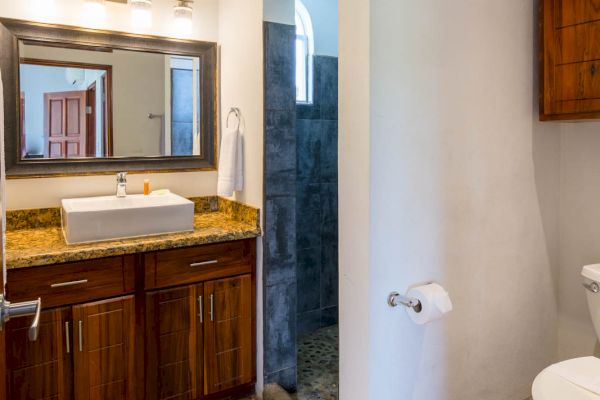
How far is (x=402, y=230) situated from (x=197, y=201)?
4.78ft

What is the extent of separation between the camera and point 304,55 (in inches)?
115

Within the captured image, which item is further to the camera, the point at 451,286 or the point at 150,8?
the point at 150,8

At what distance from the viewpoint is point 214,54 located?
2.60 metres

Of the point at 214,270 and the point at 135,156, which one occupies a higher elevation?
the point at 135,156

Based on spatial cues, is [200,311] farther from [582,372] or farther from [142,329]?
[582,372]

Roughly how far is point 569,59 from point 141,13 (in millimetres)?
1966

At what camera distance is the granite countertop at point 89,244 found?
1.78m

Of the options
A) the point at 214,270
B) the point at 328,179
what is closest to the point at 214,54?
the point at 328,179

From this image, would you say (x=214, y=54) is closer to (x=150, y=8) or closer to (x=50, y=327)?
(x=150, y=8)

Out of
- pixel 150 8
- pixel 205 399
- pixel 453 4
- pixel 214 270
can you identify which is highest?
pixel 150 8

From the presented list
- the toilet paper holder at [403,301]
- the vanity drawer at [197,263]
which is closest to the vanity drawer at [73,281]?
the vanity drawer at [197,263]

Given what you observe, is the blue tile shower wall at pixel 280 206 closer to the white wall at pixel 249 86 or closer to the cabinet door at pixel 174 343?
the white wall at pixel 249 86

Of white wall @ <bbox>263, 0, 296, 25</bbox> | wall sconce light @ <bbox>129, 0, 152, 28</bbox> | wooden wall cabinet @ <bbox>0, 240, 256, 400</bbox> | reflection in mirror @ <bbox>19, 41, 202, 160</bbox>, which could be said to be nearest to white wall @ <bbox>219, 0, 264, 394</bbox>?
white wall @ <bbox>263, 0, 296, 25</bbox>

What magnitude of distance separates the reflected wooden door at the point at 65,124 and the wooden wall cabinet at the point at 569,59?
2115 millimetres
